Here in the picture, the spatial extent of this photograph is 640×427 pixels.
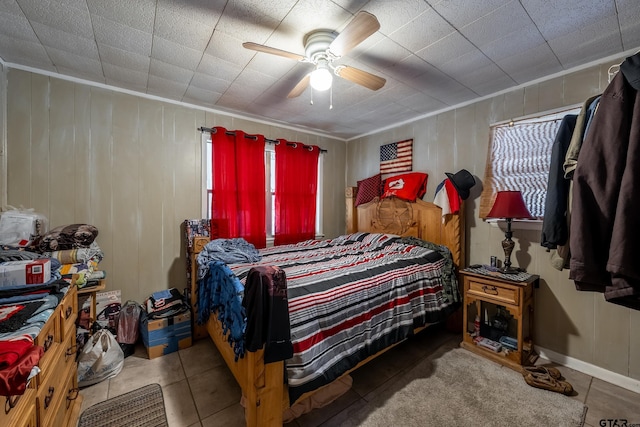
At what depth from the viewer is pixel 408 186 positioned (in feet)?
10.9

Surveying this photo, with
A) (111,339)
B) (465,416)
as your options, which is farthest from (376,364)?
(111,339)

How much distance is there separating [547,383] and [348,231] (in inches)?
107

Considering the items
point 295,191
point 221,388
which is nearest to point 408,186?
point 295,191

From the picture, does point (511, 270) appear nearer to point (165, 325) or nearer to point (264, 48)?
point (264, 48)

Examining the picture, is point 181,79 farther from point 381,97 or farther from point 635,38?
point 635,38

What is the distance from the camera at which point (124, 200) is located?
266 cm

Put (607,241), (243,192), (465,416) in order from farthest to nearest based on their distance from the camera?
1. (243,192)
2. (465,416)
3. (607,241)

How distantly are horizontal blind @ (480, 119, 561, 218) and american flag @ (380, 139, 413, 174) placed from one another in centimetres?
98

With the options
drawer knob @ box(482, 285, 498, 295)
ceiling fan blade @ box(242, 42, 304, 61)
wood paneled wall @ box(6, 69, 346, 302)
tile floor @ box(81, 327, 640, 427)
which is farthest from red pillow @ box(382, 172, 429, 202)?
wood paneled wall @ box(6, 69, 346, 302)

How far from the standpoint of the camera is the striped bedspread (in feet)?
4.85

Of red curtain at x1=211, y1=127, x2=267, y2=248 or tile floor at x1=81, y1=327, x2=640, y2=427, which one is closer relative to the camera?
tile floor at x1=81, y1=327, x2=640, y2=427

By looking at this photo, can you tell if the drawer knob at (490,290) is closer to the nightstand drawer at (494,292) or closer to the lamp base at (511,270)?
the nightstand drawer at (494,292)

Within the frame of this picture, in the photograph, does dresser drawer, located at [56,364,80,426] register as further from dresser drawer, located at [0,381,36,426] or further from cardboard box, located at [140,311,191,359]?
cardboard box, located at [140,311,191,359]

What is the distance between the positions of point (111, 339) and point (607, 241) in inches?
127
